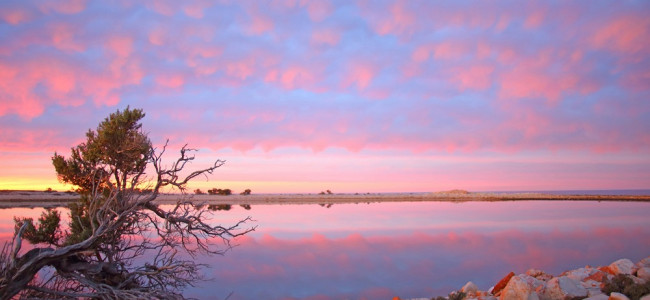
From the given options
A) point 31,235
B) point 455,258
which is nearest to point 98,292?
point 31,235

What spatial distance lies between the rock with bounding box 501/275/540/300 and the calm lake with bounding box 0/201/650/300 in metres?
4.02

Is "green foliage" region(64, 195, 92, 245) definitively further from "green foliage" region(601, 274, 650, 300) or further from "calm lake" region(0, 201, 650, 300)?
"green foliage" region(601, 274, 650, 300)

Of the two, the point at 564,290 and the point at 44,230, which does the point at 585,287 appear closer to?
the point at 564,290

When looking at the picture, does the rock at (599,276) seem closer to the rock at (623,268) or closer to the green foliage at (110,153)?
the rock at (623,268)

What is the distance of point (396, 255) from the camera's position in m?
20.5

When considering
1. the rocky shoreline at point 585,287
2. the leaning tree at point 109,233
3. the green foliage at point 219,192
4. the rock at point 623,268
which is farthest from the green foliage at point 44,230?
the green foliage at point 219,192

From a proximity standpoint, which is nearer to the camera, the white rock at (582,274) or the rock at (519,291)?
the rock at (519,291)

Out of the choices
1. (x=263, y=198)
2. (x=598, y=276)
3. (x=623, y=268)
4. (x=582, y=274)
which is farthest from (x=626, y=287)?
(x=263, y=198)

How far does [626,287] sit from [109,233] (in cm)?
1269

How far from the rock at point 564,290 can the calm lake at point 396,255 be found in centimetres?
407

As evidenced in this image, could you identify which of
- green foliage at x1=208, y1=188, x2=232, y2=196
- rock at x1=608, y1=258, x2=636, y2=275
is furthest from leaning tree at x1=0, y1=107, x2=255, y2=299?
green foliage at x1=208, y1=188, x2=232, y2=196

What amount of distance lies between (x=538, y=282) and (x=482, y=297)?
1.52 meters

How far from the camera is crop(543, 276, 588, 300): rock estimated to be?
34.1 feet

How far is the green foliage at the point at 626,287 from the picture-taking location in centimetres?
965
